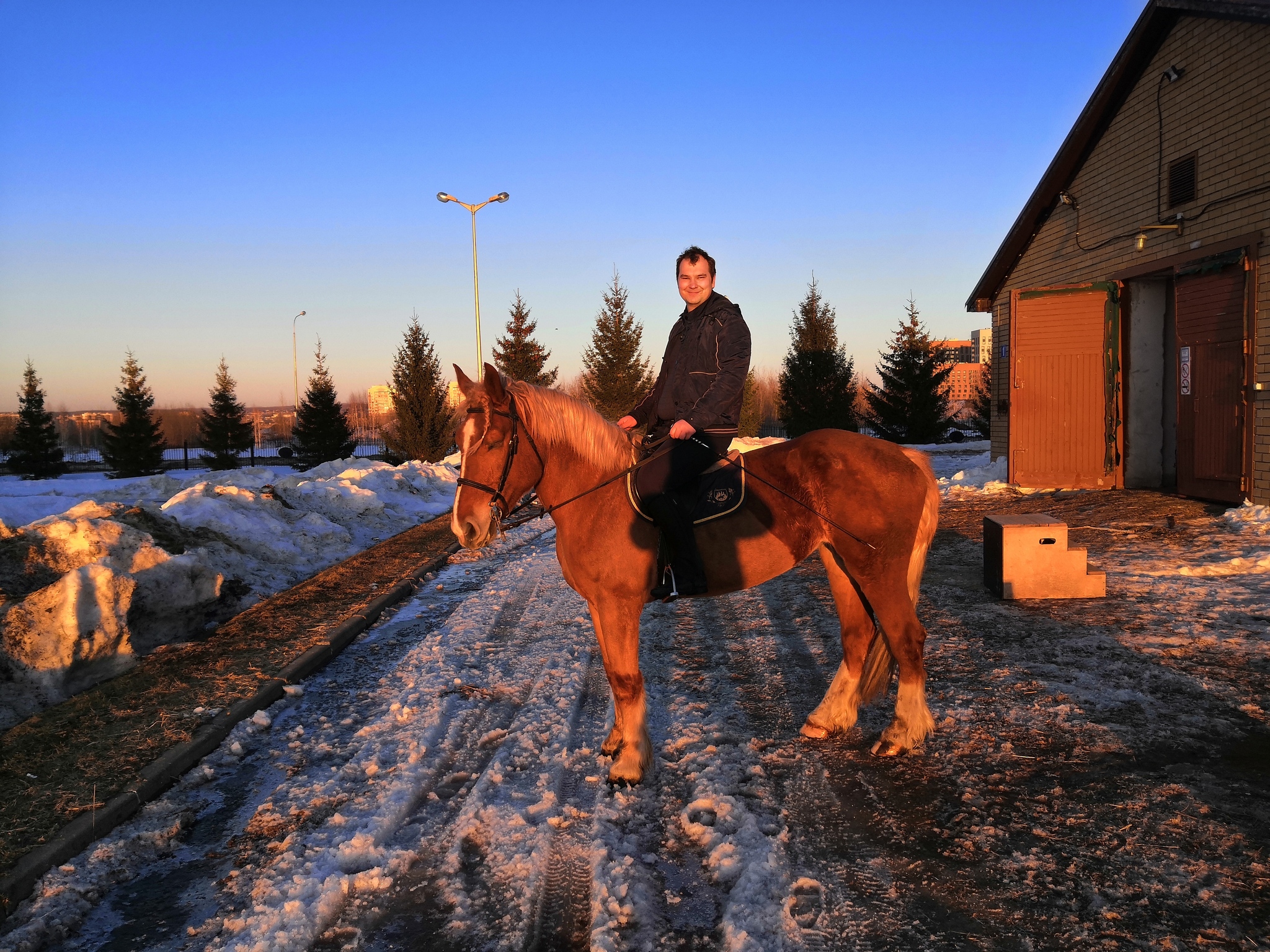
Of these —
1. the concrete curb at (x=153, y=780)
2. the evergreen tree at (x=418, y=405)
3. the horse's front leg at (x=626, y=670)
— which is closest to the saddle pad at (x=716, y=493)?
the horse's front leg at (x=626, y=670)

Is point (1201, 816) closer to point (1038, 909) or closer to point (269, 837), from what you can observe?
point (1038, 909)

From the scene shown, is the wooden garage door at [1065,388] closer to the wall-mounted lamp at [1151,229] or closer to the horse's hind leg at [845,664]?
the wall-mounted lamp at [1151,229]

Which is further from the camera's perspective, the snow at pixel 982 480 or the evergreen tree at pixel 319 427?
the evergreen tree at pixel 319 427

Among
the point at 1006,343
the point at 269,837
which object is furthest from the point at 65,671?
the point at 1006,343

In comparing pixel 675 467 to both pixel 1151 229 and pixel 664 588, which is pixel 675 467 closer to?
pixel 664 588

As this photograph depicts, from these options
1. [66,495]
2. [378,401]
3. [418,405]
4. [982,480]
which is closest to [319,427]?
[418,405]

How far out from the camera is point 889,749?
165 inches

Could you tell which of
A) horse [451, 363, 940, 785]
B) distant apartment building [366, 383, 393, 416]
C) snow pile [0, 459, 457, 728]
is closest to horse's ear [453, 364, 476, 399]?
horse [451, 363, 940, 785]

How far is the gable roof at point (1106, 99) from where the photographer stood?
10383 mm

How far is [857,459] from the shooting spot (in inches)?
169

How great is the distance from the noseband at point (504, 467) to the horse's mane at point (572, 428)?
68mm

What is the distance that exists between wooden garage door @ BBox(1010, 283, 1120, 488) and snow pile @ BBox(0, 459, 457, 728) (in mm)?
12486

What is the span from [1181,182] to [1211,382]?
343cm

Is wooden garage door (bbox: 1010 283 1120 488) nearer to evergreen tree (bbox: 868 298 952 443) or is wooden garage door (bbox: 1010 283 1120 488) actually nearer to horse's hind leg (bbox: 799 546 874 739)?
horse's hind leg (bbox: 799 546 874 739)
